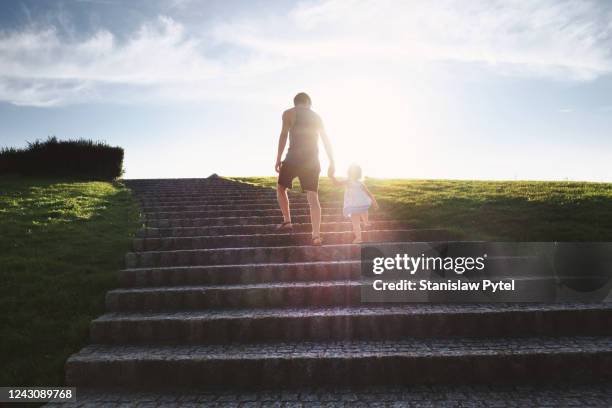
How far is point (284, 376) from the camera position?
3479mm

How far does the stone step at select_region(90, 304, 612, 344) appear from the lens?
12.8ft

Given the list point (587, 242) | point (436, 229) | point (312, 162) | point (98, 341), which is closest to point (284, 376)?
point (98, 341)

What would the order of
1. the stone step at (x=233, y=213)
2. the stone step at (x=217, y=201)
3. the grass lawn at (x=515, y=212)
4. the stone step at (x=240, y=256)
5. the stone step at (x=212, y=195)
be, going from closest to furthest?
the stone step at (x=240, y=256)
the grass lawn at (x=515, y=212)
the stone step at (x=233, y=213)
the stone step at (x=217, y=201)
the stone step at (x=212, y=195)

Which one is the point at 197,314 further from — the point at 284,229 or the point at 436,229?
the point at 436,229

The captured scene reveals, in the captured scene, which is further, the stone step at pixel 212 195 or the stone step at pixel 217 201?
the stone step at pixel 212 195

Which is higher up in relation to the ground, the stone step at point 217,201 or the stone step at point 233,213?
the stone step at point 217,201

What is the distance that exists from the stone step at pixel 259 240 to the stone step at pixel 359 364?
2698mm

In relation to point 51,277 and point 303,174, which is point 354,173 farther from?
point 51,277

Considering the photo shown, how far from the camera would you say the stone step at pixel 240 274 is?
5.07 meters

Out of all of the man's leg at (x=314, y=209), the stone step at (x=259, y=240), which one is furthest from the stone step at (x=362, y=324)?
the stone step at (x=259, y=240)

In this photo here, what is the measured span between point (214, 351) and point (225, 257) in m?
2.09

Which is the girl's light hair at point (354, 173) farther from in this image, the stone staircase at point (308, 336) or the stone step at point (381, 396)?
the stone step at point (381, 396)

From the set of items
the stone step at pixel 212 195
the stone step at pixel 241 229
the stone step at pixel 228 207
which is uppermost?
the stone step at pixel 212 195

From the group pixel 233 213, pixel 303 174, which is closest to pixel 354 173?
pixel 303 174
